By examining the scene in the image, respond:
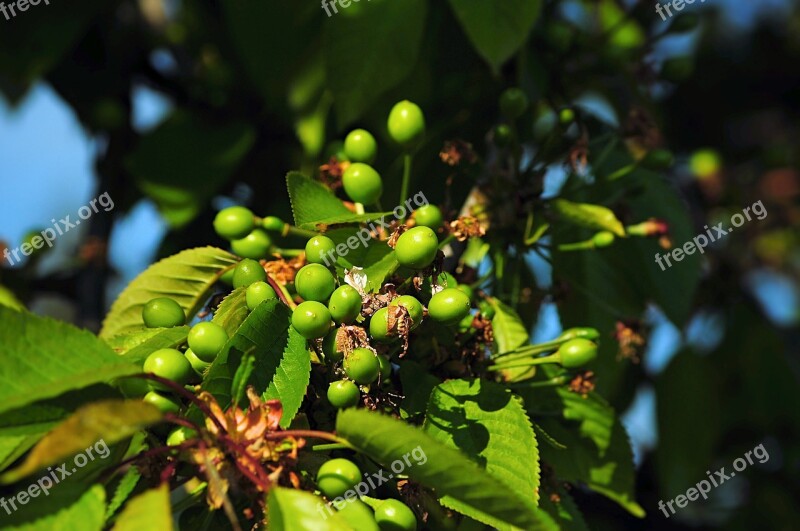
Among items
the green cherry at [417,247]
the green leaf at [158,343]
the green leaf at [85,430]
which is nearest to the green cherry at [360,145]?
the green cherry at [417,247]

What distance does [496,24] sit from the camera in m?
1.63

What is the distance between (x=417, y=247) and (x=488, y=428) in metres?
0.27

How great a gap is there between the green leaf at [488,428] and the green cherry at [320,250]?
9.1 inches

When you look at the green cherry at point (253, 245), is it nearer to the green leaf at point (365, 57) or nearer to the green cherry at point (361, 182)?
the green cherry at point (361, 182)

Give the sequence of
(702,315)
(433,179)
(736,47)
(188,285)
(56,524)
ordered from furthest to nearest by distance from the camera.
Answer: (736,47)
(702,315)
(433,179)
(188,285)
(56,524)

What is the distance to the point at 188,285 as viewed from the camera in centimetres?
147

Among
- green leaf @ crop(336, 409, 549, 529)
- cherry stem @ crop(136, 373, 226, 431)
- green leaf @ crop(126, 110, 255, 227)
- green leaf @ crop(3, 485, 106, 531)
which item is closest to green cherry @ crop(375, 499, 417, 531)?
green leaf @ crop(336, 409, 549, 529)

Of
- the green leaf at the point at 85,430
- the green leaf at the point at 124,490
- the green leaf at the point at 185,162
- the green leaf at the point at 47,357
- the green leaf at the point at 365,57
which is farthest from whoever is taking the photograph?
the green leaf at the point at 185,162

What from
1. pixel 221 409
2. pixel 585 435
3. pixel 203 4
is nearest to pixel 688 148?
pixel 203 4

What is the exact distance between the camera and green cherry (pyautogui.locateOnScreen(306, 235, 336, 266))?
1210mm

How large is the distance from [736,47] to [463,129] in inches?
113

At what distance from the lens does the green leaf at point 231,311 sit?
1.20 m

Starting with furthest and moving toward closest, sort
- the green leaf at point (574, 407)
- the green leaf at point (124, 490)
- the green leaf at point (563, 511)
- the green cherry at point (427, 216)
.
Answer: the green leaf at point (574, 407)
the green leaf at point (563, 511)
the green cherry at point (427, 216)
the green leaf at point (124, 490)

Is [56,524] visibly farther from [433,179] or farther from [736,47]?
[736,47]
